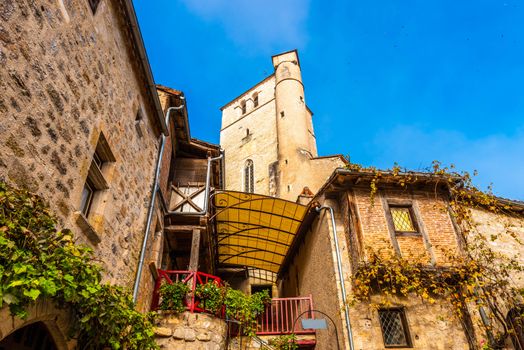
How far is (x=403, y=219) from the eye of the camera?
878 cm

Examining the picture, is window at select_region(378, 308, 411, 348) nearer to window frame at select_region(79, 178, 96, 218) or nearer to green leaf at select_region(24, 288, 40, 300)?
window frame at select_region(79, 178, 96, 218)

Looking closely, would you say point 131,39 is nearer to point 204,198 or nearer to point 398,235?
point 204,198

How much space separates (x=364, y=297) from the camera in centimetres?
748

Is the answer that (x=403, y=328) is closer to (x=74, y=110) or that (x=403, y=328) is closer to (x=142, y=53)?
(x=74, y=110)

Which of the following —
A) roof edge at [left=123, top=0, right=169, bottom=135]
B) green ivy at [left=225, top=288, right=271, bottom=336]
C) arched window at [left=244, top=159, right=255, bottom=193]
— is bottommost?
green ivy at [left=225, top=288, right=271, bottom=336]

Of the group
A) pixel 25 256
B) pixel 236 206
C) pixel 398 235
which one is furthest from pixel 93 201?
pixel 398 235

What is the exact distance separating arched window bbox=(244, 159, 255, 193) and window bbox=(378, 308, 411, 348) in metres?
16.4

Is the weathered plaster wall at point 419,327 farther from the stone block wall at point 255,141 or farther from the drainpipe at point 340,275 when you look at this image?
the stone block wall at point 255,141

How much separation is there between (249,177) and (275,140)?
128 inches

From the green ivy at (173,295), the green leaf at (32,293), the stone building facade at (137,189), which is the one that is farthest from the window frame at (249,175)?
the green leaf at (32,293)

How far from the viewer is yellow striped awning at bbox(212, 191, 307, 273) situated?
10383 millimetres

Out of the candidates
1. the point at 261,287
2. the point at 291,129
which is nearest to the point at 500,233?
the point at 261,287

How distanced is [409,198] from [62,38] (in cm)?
832

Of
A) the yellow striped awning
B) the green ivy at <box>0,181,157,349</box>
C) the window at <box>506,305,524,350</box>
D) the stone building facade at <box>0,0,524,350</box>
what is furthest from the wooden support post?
the window at <box>506,305,524,350</box>
